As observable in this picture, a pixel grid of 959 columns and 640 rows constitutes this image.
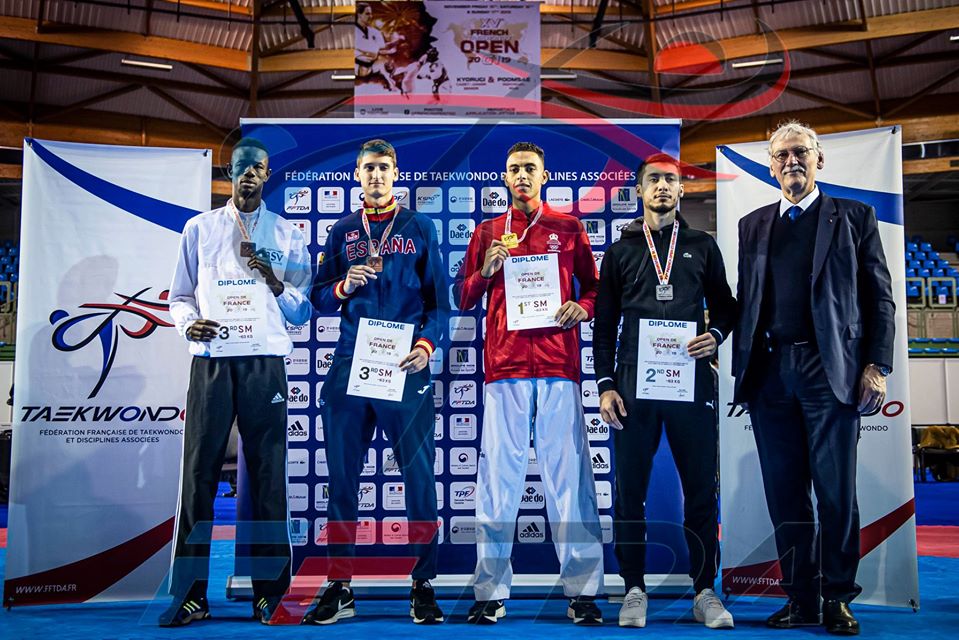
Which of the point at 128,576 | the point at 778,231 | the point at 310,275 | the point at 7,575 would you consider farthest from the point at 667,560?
the point at 7,575

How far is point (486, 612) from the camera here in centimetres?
347

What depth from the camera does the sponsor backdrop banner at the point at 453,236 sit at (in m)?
4.06

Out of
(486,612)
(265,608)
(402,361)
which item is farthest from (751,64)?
(265,608)

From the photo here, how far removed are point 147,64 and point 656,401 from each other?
39.5 feet

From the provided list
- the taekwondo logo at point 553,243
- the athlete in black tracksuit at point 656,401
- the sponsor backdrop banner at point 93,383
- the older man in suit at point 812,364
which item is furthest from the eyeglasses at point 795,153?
the sponsor backdrop banner at point 93,383

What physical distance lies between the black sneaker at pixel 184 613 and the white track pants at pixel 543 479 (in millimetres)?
1167

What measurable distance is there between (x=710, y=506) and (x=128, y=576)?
2769mm

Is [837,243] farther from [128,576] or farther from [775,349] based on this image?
[128,576]

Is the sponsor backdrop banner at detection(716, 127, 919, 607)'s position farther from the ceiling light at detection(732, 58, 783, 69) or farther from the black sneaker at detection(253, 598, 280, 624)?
the ceiling light at detection(732, 58, 783, 69)

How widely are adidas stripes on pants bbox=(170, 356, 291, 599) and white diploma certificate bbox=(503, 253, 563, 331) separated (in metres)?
1.08

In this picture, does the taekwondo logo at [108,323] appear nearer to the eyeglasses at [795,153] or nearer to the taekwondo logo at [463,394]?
the taekwondo logo at [463,394]

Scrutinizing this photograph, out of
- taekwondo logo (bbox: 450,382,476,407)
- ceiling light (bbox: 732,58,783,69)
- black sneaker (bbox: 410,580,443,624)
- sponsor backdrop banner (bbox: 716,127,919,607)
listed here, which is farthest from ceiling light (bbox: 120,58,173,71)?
black sneaker (bbox: 410,580,443,624)

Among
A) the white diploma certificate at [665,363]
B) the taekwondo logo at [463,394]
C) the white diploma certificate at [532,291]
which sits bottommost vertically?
the taekwondo logo at [463,394]

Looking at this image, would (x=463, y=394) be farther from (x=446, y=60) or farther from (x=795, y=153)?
(x=795, y=153)
